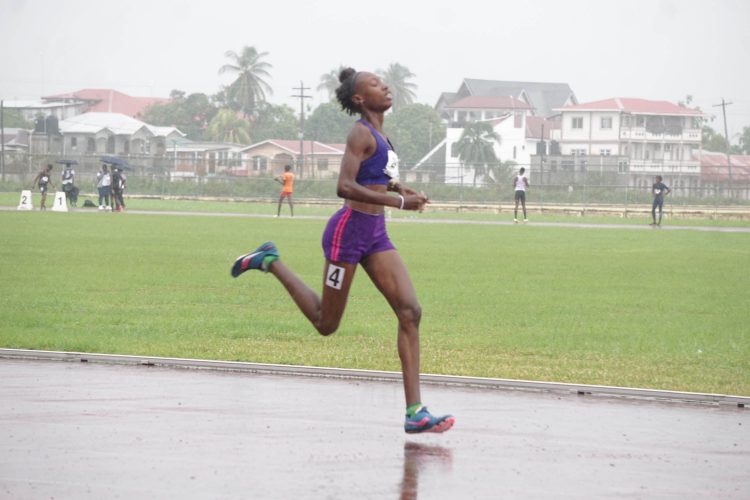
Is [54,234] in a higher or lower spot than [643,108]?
lower

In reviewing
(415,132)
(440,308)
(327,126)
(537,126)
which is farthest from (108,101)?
(440,308)

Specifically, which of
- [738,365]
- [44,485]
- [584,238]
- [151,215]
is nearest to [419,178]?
[151,215]

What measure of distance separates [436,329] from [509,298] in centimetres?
380

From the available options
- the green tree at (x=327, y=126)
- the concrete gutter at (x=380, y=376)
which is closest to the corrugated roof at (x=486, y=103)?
the green tree at (x=327, y=126)

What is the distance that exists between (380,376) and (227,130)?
12975 cm

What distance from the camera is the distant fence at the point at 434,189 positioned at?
227 ft

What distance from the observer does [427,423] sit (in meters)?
7.07

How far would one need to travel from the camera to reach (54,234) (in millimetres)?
30484

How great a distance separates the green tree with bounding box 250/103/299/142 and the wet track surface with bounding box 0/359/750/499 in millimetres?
135335

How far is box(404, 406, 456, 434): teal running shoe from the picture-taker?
279 inches

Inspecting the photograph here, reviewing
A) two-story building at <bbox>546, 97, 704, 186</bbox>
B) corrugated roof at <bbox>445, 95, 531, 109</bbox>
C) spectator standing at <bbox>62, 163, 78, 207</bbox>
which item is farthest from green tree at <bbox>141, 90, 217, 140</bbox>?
spectator standing at <bbox>62, 163, 78, 207</bbox>

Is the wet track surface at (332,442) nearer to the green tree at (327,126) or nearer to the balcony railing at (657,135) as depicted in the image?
the balcony railing at (657,135)

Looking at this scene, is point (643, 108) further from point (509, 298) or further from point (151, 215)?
point (509, 298)

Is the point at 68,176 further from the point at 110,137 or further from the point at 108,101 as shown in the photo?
the point at 108,101
